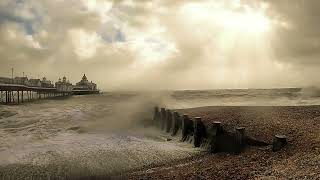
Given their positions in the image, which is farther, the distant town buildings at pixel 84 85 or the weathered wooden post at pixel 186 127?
the distant town buildings at pixel 84 85

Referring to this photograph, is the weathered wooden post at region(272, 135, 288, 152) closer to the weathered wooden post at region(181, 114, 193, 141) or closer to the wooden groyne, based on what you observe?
the wooden groyne

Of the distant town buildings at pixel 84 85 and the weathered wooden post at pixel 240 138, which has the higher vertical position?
the distant town buildings at pixel 84 85

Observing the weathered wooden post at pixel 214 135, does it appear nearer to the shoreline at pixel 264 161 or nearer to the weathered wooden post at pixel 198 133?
the shoreline at pixel 264 161

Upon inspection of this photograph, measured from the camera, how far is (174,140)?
87.2 feet

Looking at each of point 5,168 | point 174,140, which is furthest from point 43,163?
point 174,140

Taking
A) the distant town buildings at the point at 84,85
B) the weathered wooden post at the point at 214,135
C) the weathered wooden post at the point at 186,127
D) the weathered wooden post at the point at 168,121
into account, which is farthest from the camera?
the distant town buildings at the point at 84,85

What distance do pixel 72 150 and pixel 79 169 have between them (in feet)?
13.5

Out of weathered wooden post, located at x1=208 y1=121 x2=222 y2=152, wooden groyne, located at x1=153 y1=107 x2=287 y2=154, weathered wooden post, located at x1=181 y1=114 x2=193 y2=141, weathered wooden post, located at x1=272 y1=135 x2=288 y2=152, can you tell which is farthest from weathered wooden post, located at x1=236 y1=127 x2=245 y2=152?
weathered wooden post, located at x1=181 y1=114 x2=193 y2=141

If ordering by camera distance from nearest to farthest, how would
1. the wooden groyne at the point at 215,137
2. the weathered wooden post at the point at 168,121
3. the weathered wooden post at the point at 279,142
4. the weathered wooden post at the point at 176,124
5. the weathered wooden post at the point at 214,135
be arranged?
the weathered wooden post at the point at 279,142 < the wooden groyne at the point at 215,137 < the weathered wooden post at the point at 214,135 < the weathered wooden post at the point at 176,124 < the weathered wooden post at the point at 168,121

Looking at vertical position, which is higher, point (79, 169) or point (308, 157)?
point (308, 157)

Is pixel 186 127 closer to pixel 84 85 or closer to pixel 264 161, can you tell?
pixel 264 161

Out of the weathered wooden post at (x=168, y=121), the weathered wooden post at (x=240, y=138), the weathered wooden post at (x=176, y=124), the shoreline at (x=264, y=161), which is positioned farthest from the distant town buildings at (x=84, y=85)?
the weathered wooden post at (x=240, y=138)

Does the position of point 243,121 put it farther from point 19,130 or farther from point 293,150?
point 19,130

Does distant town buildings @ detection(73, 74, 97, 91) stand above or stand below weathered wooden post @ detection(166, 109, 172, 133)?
Result: above
